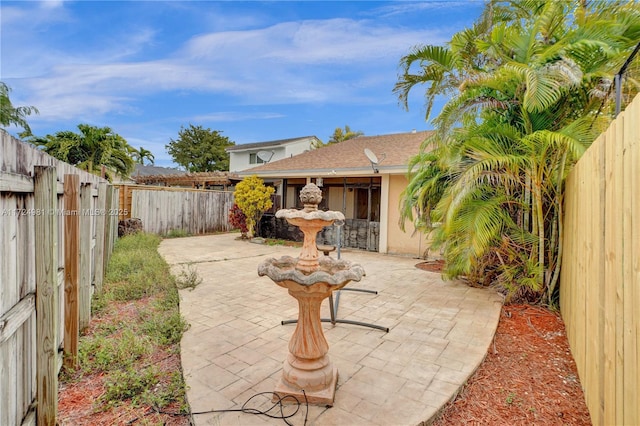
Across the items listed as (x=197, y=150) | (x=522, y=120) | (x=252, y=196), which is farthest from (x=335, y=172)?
(x=197, y=150)

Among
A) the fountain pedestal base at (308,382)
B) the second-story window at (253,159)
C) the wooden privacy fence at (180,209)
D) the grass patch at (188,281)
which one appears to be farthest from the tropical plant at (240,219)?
the second-story window at (253,159)

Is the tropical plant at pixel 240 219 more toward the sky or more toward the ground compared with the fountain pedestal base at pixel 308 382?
more toward the sky

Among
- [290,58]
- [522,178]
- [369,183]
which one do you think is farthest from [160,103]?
[522,178]

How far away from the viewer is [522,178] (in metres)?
5.00

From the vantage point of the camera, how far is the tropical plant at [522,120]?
13.6 ft

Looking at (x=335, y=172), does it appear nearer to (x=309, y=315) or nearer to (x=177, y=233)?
(x=177, y=233)

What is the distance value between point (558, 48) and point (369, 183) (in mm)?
6952

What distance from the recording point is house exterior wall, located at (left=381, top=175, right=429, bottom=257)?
981 centimetres

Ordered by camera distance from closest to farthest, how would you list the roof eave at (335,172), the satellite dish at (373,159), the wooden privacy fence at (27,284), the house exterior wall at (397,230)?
the wooden privacy fence at (27,284)
the satellite dish at (373,159)
the roof eave at (335,172)
the house exterior wall at (397,230)

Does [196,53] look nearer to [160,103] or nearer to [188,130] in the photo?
[160,103]

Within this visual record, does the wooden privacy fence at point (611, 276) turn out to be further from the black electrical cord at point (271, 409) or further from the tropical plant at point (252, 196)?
the tropical plant at point (252, 196)

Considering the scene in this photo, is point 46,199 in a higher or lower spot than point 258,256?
higher

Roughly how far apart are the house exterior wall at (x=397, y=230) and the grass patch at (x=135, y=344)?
6503 millimetres

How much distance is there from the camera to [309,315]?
2658 millimetres
